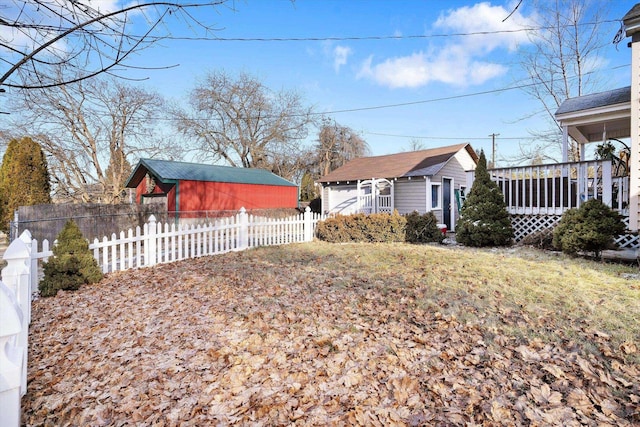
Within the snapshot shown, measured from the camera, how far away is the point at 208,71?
95.4 ft

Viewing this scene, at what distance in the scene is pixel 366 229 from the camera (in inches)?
396

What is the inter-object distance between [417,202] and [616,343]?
1144 cm

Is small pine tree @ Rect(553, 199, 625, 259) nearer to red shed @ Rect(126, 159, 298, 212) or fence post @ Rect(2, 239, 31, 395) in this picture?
fence post @ Rect(2, 239, 31, 395)

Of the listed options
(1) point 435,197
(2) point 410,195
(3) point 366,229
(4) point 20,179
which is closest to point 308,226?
(3) point 366,229

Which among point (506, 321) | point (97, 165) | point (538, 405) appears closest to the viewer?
point (538, 405)

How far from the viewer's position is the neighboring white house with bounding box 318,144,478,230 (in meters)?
14.1

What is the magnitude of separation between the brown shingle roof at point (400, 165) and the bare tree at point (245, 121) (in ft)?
44.5

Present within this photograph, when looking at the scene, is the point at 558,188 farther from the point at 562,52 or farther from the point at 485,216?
the point at 562,52

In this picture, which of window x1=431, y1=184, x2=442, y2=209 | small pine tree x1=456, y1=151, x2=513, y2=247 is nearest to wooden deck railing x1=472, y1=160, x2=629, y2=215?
small pine tree x1=456, y1=151, x2=513, y2=247

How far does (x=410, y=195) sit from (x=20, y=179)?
52.2ft

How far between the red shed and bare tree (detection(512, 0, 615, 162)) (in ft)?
53.4

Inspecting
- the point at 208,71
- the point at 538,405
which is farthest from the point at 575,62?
the point at 208,71

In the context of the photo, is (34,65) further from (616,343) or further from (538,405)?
(616,343)

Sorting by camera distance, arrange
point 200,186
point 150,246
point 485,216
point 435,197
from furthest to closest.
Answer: point 200,186, point 435,197, point 485,216, point 150,246
